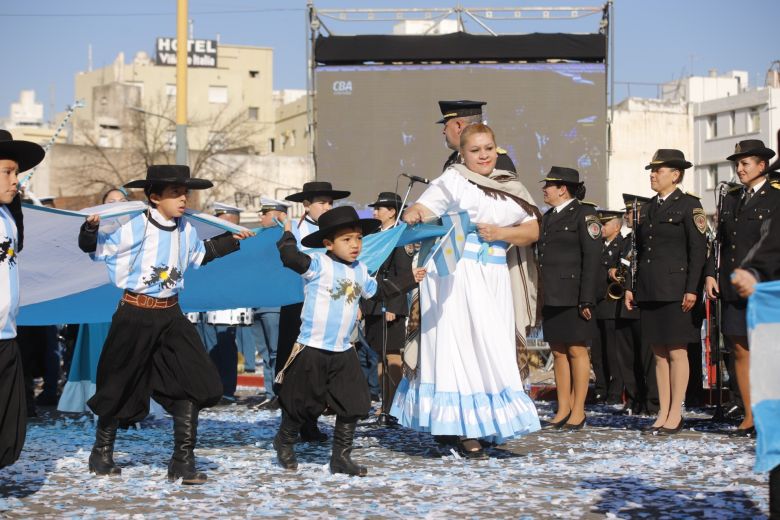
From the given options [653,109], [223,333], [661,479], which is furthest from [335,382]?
[653,109]

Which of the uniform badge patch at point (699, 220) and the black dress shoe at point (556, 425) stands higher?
the uniform badge patch at point (699, 220)

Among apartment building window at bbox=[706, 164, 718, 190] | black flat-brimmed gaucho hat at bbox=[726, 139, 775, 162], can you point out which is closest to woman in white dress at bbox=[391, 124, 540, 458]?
black flat-brimmed gaucho hat at bbox=[726, 139, 775, 162]

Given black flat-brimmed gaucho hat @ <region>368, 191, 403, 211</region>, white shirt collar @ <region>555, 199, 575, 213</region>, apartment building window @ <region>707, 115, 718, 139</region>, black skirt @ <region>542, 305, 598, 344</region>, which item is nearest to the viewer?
black skirt @ <region>542, 305, 598, 344</region>

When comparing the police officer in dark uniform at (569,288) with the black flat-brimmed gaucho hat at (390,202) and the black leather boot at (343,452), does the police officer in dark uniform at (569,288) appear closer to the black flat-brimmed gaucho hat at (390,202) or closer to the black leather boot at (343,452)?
the black flat-brimmed gaucho hat at (390,202)

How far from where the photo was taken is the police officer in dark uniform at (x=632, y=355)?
11711mm

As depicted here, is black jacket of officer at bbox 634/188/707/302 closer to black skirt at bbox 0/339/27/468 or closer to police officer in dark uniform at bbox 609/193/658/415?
police officer in dark uniform at bbox 609/193/658/415

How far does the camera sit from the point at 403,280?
788 cm

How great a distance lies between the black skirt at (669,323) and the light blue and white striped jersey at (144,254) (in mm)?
4518

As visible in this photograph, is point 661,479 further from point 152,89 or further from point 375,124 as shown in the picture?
point 152,89

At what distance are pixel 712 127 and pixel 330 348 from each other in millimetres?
65346

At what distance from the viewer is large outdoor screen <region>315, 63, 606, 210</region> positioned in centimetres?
1936

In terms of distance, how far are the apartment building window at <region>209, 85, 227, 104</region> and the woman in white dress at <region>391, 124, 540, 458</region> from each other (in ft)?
286

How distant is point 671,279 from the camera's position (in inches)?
387

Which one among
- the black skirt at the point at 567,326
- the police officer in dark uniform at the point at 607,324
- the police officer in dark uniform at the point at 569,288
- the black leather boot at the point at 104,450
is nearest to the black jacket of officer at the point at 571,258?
the police officer in dark uniform at the point at 569,288
